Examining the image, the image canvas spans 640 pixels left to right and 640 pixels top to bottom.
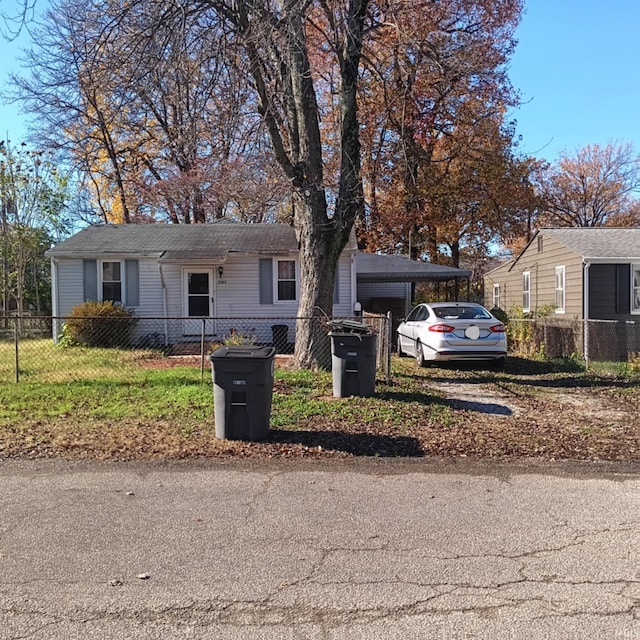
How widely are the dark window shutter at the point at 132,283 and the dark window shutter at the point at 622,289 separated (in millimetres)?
13054

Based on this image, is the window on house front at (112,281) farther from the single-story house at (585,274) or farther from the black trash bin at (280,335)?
the single-story house at (585,274)

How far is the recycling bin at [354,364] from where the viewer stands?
27.9 feet

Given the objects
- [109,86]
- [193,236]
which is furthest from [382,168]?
[109,86]

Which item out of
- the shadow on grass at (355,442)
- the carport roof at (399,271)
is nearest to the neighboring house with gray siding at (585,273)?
the carport roof at (399,271)

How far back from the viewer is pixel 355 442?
6.38 meters

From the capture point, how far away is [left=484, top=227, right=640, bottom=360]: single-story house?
14594 mm

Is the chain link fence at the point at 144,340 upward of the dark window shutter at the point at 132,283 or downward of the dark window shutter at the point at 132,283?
downward

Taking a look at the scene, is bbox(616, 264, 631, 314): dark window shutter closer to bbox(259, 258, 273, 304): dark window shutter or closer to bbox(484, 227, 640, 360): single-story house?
bbox(484, 227, 640, 360): single-story house

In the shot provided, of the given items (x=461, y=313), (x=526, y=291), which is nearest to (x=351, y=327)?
(x=461, y=313)

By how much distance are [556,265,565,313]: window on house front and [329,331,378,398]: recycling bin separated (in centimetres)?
963

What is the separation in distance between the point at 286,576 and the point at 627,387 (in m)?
8.72

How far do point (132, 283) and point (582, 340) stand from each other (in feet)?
40.2

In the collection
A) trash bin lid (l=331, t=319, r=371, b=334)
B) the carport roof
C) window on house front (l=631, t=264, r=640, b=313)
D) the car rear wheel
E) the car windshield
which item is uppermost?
the carport roof

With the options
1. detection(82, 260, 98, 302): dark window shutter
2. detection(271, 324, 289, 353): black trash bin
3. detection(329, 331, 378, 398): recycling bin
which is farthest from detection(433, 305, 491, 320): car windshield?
detection(82, 260, 98, 302): dark window shutter
